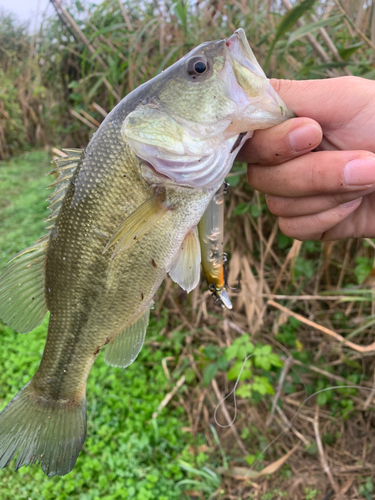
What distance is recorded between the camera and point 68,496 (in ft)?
5.99

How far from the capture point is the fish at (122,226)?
0.88 meters

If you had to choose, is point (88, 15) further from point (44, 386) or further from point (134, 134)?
point (44, 386)

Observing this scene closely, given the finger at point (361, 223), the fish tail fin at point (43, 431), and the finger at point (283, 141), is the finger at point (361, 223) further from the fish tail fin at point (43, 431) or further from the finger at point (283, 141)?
the fish tail fin at point (43, 431)

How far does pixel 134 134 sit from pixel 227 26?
71.9 inches

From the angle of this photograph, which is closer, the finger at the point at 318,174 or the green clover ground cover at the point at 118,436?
the finger at the point at 318,174

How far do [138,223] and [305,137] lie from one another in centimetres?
52

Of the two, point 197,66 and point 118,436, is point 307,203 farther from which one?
point 118,436

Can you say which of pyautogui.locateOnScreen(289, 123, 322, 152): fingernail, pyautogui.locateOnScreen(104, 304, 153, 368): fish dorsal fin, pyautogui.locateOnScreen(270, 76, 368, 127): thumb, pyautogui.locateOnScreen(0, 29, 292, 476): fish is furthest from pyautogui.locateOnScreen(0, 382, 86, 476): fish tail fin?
pyautogui.locateOnScreen(270, 76, 368, 127): thumb

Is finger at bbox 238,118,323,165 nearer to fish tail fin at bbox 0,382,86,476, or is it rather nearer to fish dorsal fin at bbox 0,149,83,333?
fish dorsal fin at bbox 0,149,83,333

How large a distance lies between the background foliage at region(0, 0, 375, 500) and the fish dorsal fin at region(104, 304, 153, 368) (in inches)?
37.5

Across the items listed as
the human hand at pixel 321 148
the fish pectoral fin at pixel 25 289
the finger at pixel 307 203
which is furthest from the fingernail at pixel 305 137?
the fish pectoral fin at pixel 25 289

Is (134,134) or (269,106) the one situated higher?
(134,134)

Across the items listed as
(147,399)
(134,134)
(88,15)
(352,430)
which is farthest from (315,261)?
(88,15)

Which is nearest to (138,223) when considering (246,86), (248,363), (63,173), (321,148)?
(63,173)
